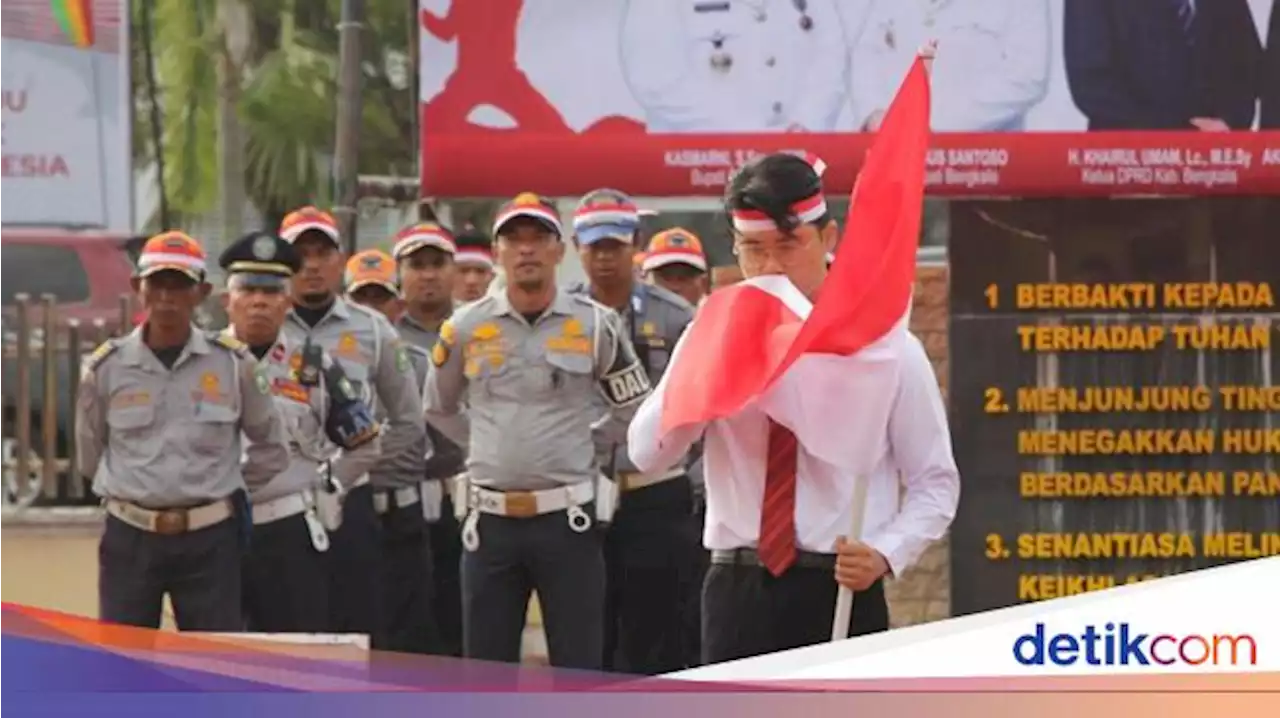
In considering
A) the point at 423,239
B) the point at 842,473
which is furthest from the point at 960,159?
the point at 842,473

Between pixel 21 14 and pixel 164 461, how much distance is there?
2626 millimetres

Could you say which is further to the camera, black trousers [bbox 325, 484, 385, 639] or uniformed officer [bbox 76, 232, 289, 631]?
black trousers [bbox 325, 484, 385, 639]

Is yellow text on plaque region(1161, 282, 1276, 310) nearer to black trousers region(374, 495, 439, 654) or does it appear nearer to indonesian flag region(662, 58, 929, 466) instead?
black trousers region(374, 495, 439, 654)

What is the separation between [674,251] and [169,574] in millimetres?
2479

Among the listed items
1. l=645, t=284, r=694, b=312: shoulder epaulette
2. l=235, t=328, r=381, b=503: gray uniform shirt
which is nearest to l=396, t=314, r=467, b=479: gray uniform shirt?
l=235, t=328, r=381, b=503: gray uniform shirt

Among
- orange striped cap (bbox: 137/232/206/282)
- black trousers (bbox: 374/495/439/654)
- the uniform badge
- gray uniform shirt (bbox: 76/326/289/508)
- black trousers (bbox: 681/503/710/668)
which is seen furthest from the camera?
black trousers (bbox: 374/495/439/654)

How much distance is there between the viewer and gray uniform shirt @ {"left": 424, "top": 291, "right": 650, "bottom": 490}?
8812 mm

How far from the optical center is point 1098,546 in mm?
10125

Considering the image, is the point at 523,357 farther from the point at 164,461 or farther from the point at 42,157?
the point at 42,157

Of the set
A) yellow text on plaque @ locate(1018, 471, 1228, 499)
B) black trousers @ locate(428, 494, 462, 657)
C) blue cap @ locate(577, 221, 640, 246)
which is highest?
blue cap @ locate(577, 221, 640, 246)

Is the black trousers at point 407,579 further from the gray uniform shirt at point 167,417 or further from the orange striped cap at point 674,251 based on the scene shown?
the gray uniform shirt at point 167,417

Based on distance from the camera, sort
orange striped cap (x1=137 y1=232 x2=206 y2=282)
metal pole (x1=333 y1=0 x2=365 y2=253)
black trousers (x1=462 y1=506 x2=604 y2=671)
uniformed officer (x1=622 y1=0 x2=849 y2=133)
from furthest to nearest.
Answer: metal pole (x1=333 y1=0 x2=365 y2=253) < uniformed officer (x1=622 y1=0 x2=849 y2=133) < orange striped cap (x1=137 y1=232 x2=206 y2=282) < black trousers (x1=462 y1=506 x2=604 y2=671)

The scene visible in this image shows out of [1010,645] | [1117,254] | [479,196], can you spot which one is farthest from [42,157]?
[1010,645]

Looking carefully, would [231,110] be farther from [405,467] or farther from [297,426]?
[297,426]
